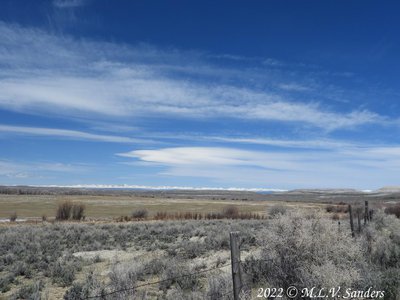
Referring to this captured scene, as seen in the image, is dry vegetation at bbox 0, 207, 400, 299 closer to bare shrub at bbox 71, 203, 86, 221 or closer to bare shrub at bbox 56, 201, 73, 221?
bare shrub at bbox 56, 201, 73, 221

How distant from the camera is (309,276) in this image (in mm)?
8742

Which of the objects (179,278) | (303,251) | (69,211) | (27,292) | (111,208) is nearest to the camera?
(303,251)

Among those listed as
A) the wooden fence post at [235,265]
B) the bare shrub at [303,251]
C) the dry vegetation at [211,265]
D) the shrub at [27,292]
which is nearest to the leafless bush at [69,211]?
the dry vegetation at [211,265]

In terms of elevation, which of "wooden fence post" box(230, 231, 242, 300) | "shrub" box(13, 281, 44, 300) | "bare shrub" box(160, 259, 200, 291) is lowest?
"shrub" box(13, 281, 44, 300)

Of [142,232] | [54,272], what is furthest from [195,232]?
[54,272]

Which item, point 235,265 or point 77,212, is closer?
point 235,265

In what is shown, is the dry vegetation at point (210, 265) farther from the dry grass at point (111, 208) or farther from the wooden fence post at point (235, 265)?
the dry grass at point (111, 208)

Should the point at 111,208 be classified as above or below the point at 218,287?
above

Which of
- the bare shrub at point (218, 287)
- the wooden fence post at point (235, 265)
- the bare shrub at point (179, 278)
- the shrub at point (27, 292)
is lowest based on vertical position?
the shrub at point (27, 292)

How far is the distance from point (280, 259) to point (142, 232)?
18.9m

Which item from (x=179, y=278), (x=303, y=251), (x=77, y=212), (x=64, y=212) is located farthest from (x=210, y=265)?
(x=77, y=212)
